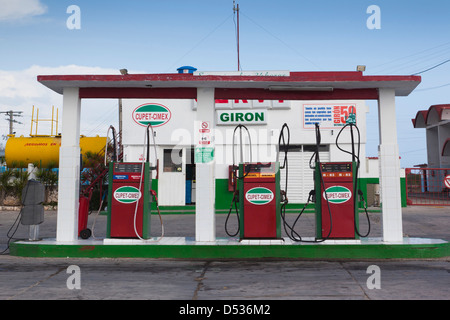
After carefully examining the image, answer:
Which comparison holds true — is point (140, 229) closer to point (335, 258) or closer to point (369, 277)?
point (335, 258)

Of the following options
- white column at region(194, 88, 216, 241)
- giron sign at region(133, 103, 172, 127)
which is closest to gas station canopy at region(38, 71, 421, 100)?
white column at region(194, 88, 216, 241)

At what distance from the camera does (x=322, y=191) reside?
705 centimetres

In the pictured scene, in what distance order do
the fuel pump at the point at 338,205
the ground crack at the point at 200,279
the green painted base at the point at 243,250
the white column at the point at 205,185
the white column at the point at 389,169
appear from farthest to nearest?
the white column at the point at 205,185 < the white column at the point at 389,169 < the fuel pump at the point at 338,205 < the green painted base at the point at 243,250 < the ground crack at the point at 200,279

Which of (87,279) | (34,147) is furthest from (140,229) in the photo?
(34,147)

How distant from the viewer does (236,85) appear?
7.42 meters

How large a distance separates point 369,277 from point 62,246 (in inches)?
191

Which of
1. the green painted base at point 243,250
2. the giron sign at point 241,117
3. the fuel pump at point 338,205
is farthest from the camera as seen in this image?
the giron sign at point 241,117

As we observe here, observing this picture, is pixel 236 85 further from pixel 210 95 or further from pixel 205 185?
pixel 205 185

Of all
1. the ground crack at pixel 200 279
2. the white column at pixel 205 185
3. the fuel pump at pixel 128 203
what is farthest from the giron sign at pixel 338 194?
the fuel pump at pixel 128 203

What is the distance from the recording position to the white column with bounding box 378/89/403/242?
7.08 m

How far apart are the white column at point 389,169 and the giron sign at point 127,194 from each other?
4252 mm

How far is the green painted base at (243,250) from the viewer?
22.1ft

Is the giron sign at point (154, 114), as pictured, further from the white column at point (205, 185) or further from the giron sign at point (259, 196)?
the giron sign at point (259, 196)

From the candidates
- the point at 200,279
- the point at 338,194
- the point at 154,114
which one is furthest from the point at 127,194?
the point at 154,114
